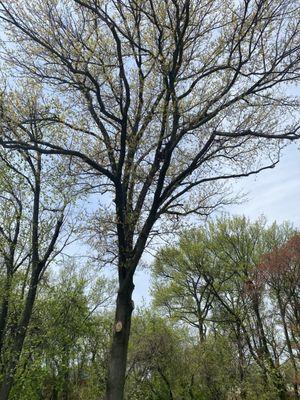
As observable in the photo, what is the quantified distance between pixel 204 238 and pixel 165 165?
62.3 feet

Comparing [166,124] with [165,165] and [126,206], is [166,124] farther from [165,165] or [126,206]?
[126,206]

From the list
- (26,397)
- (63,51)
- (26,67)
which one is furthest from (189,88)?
(26,397)

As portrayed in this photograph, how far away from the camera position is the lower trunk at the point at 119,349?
824 centimetres

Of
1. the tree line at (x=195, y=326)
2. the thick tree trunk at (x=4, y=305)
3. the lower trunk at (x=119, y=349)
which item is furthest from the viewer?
the tree line at (x=195, y=326)

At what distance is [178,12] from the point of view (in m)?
8.27

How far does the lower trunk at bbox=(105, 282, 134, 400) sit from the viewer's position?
27.0 feet

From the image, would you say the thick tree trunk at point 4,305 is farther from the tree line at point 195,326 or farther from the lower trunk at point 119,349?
the lower trunk at point 119,349

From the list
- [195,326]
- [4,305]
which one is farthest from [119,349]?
[195,326]

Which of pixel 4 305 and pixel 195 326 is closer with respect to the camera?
pixel 4 305

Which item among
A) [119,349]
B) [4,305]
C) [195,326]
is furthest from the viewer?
[195,326]

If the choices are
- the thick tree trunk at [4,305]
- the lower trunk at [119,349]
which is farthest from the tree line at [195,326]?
the lower trunk at [119,349]

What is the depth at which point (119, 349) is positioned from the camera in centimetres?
854

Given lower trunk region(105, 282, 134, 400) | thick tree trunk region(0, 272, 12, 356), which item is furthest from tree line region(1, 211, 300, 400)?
lower trunk region(105, 282, 134, 400)

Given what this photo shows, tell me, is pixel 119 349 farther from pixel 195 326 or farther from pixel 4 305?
pixel 195 326
